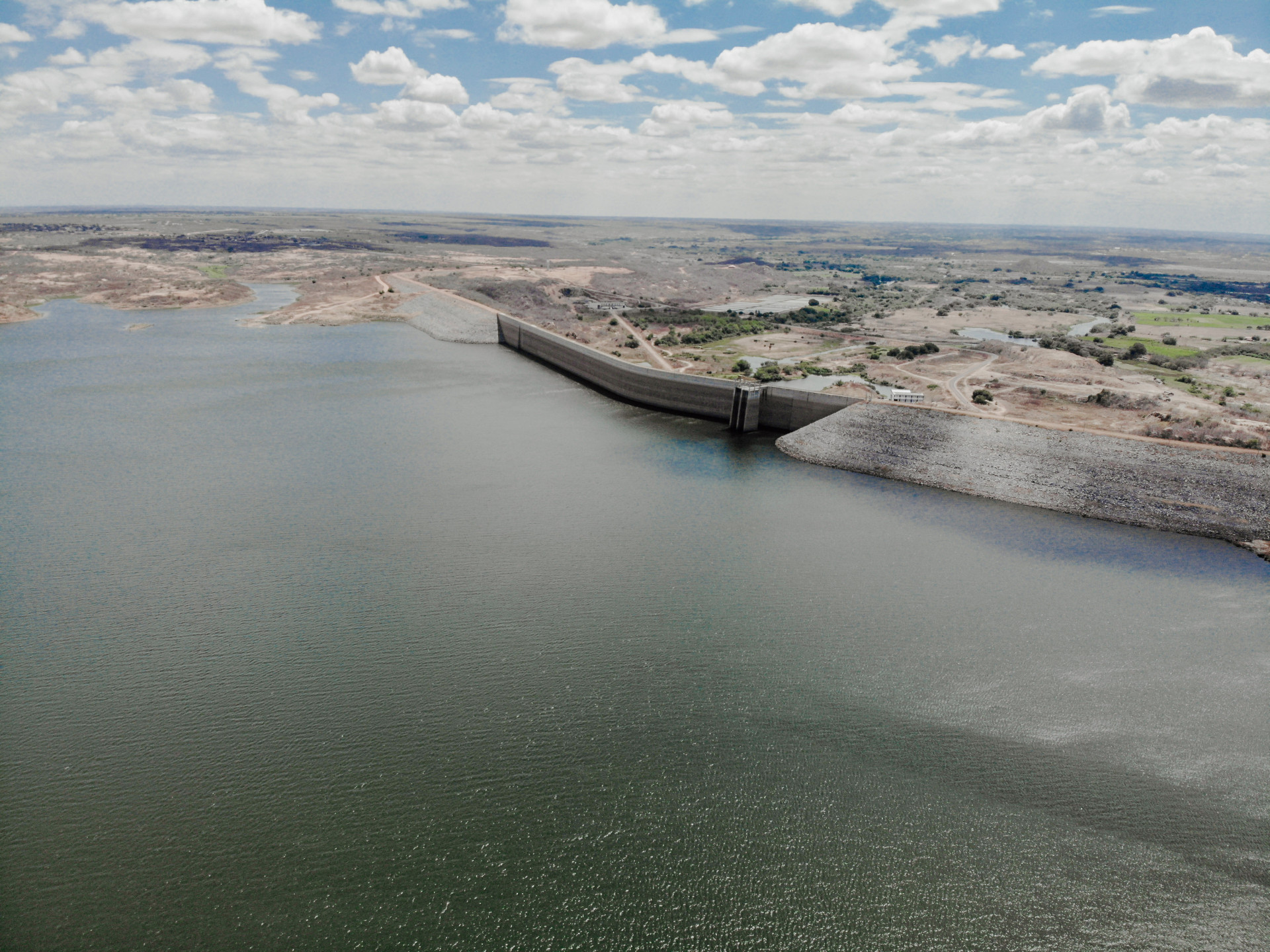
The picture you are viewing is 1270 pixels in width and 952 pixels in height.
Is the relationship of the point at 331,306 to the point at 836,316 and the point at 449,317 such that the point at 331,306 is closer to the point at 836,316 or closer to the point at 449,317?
the point at 449,317

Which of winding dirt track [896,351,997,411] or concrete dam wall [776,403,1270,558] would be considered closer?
concrete dam wall [776,403,1270,558]

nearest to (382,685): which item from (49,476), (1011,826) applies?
(1011,826)

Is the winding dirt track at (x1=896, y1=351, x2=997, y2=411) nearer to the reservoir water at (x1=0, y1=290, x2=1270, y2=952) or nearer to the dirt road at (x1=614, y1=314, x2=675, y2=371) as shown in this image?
the reservoir water at (x1=0, y1=290, x2=1270, y2=952)

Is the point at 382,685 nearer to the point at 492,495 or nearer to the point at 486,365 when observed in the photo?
the point at 492,495

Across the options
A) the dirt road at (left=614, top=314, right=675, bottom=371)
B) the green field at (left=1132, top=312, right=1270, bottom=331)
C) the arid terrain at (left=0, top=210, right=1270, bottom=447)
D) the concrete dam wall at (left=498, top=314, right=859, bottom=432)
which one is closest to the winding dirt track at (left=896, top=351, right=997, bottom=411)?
the arid terrain at (left=0, top=210, right=1270, bottom=447)

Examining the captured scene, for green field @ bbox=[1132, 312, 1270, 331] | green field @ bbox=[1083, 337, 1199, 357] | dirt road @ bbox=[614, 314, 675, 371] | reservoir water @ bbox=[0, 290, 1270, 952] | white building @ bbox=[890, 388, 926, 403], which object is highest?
green field @ bbox=[1132, 312, 1270, 331]

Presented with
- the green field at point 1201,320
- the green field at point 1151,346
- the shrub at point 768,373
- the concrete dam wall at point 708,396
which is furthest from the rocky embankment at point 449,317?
the green field at point 1201,320

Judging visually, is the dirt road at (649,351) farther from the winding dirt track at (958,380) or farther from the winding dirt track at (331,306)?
the winding dirt track at (331,306)
